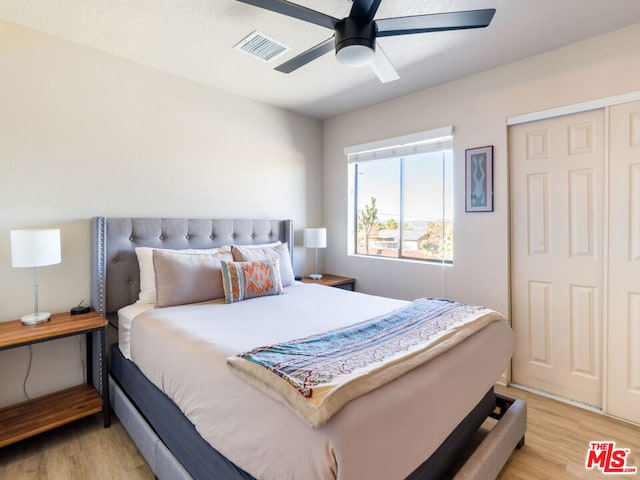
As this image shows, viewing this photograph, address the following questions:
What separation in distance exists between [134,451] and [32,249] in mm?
1351

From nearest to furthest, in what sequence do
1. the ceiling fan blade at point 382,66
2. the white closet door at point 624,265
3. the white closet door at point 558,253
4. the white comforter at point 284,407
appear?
1. the white comforter at point 284,407
2. the ceiling fan blade at point 382,66
3. the white closet door at point 624,265
4. the white closet door at point 558,253

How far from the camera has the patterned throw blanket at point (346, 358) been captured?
102 cm

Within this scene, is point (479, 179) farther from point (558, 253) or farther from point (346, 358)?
point (346, 358)

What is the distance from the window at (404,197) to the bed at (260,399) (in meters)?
Answer: 1.15

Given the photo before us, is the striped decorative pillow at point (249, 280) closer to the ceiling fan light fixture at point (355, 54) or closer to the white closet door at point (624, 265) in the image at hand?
the ceiling fan light fixture at point (355, 54)

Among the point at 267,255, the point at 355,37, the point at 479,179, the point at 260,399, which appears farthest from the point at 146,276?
the point at 479,179

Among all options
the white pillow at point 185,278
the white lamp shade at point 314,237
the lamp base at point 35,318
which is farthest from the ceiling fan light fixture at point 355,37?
the lamp base at point 35,318

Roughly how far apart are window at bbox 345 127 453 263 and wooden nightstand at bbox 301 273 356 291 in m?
0.38

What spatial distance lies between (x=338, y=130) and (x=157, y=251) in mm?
2568

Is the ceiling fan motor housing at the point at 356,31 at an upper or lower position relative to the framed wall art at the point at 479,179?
upper

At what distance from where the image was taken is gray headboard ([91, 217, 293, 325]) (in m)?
2.37

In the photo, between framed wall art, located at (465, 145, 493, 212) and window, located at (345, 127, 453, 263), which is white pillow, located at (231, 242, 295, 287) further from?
framed wall art, located at (465, 145, 493, 212)

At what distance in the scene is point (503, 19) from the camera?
6.77 feet

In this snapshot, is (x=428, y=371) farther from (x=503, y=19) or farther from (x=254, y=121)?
(x=254, y=121)
